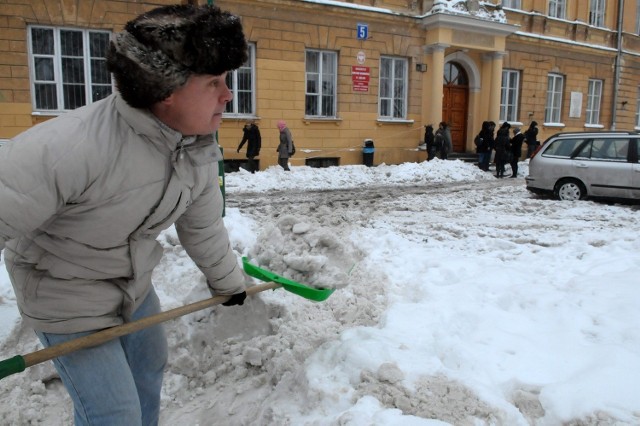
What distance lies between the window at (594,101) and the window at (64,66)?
65.1 feet

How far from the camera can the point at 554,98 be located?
21.2m

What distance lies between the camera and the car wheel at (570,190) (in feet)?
32.2

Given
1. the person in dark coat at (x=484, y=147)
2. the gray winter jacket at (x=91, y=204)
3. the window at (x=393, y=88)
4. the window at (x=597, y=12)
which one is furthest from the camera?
the window at (x=597, y=12)

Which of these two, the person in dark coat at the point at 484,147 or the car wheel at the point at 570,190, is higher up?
the person in dark coat at the point at 484,147

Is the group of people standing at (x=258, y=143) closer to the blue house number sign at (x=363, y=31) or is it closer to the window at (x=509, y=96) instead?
the blue house number sign at (x=363, y=31)

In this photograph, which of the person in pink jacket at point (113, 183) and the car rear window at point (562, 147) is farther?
the car rear window at point (562, 147)

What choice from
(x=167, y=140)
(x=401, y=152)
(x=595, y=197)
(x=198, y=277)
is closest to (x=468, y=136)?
(x=401, y=152)

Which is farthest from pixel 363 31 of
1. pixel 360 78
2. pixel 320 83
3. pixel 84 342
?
pixel 84 342

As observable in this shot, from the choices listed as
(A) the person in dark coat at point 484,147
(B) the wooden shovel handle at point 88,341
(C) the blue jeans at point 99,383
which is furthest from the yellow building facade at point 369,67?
(C) the blue jeans at point 99,383

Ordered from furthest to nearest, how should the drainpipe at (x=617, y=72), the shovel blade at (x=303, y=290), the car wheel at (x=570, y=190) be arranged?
the drainpipe at (x=617, y=72) < the car wheel at (x=570, y=190) < the shovel blade at (x=303, y=290)

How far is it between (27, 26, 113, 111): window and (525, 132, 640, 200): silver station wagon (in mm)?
10707

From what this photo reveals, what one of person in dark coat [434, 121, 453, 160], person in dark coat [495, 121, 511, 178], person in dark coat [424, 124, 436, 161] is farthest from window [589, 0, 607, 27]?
person in dark coat [424, 124, 436, 161]

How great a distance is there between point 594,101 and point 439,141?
10744 millimetres

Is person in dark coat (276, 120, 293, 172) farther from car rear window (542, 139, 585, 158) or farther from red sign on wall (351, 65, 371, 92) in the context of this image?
car rear window (542, 139, 585, 158)
